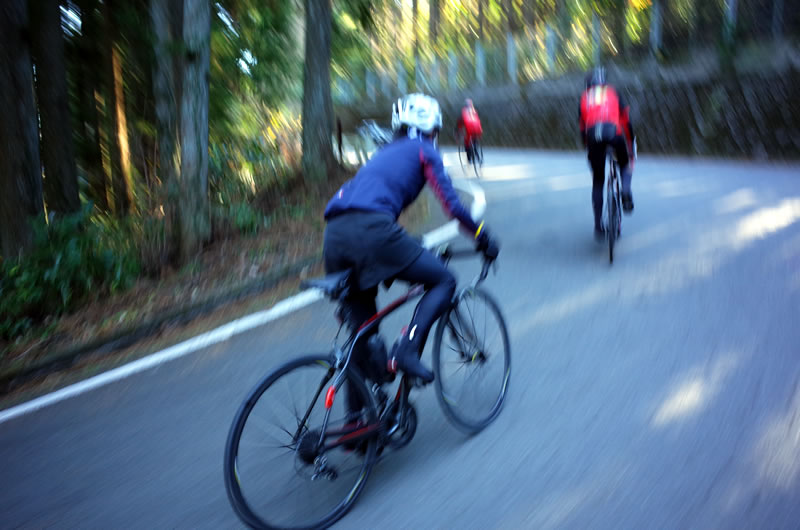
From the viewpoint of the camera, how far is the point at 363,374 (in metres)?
3.90

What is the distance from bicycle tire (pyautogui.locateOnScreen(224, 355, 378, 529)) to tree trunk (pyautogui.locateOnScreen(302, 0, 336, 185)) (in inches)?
369

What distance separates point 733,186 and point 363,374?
9685 millimetres

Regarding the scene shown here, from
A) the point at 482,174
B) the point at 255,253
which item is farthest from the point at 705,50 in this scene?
the point at 255,253

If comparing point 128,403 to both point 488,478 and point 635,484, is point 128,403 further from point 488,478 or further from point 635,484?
point 635,484

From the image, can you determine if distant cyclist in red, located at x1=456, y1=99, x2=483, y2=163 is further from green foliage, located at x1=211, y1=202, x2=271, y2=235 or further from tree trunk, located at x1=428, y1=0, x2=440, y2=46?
tree trunk, located at x1=428, y1=0, x2=440, y2=46

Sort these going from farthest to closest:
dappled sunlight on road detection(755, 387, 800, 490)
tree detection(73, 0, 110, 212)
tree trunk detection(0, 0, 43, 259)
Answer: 1. tree detection(73, 0, 110, 212)
2. tree trunk detection(0, 0, 43, 259)
3. dappled sunlight on road detection(755, 387, 800, 490)

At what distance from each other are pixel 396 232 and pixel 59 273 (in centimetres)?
694

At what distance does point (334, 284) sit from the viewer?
3586 mm

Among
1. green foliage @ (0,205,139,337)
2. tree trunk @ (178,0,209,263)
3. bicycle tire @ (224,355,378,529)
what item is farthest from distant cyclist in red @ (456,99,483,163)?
bicycle tire @ (224,355,378,529)

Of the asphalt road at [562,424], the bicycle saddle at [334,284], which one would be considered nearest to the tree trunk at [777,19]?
the asphalt road at [562,424]

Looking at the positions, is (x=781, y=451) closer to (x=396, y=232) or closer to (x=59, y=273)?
(x=396, y=232)

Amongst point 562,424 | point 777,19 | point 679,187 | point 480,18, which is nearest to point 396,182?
point 562,424

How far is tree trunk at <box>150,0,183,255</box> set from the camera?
934cm

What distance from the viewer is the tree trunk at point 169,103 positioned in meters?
9.34
